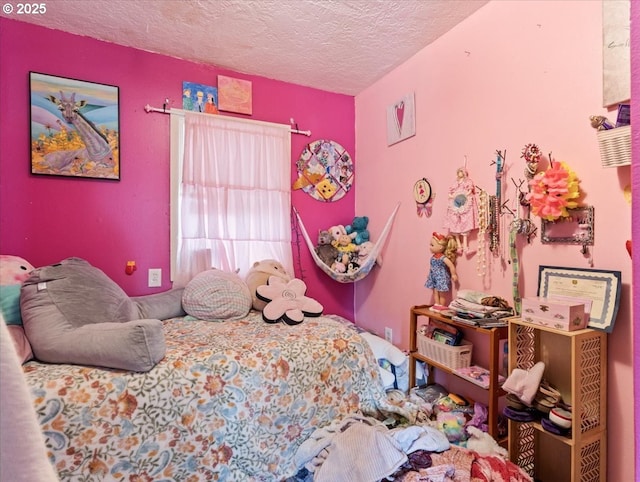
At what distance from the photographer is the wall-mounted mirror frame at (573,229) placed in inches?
51.7

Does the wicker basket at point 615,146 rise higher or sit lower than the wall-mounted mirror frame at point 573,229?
higher

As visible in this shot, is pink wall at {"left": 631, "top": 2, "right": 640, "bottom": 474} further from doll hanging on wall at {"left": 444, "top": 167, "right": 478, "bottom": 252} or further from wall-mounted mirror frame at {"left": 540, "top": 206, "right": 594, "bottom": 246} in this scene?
doll hanging on wall at {"left": 444, "top": 167, "right": 478, "bottom": 252}

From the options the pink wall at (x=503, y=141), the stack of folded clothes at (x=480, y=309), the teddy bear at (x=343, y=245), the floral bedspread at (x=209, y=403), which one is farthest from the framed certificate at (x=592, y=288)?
the teddy bear at (x=343, y=245)

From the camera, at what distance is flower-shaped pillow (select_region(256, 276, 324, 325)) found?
1933 millimetres

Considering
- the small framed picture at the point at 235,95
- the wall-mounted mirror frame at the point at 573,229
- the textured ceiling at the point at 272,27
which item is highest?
the textured ceiling at the point at 272,27

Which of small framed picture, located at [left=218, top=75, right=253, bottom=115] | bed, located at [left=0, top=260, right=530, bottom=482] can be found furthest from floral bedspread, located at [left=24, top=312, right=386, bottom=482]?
small framed picture, located at [left=218, top=75, right=253, bottom=115]

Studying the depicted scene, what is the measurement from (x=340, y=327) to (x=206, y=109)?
68.9 inches

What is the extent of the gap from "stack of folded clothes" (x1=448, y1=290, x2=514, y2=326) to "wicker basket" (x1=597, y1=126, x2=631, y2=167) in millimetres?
710

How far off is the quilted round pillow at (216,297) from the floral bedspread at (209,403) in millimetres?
208

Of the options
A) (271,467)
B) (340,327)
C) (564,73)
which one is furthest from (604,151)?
(271,467)

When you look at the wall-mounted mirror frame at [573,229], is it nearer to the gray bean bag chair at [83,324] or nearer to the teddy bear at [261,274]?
the teddy bear at [261,274]

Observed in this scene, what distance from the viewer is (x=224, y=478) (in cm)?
137

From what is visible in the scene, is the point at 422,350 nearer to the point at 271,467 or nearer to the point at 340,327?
the point at 340,327

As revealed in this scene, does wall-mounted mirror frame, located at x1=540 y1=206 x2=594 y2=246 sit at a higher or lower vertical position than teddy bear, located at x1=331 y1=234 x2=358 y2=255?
higher
